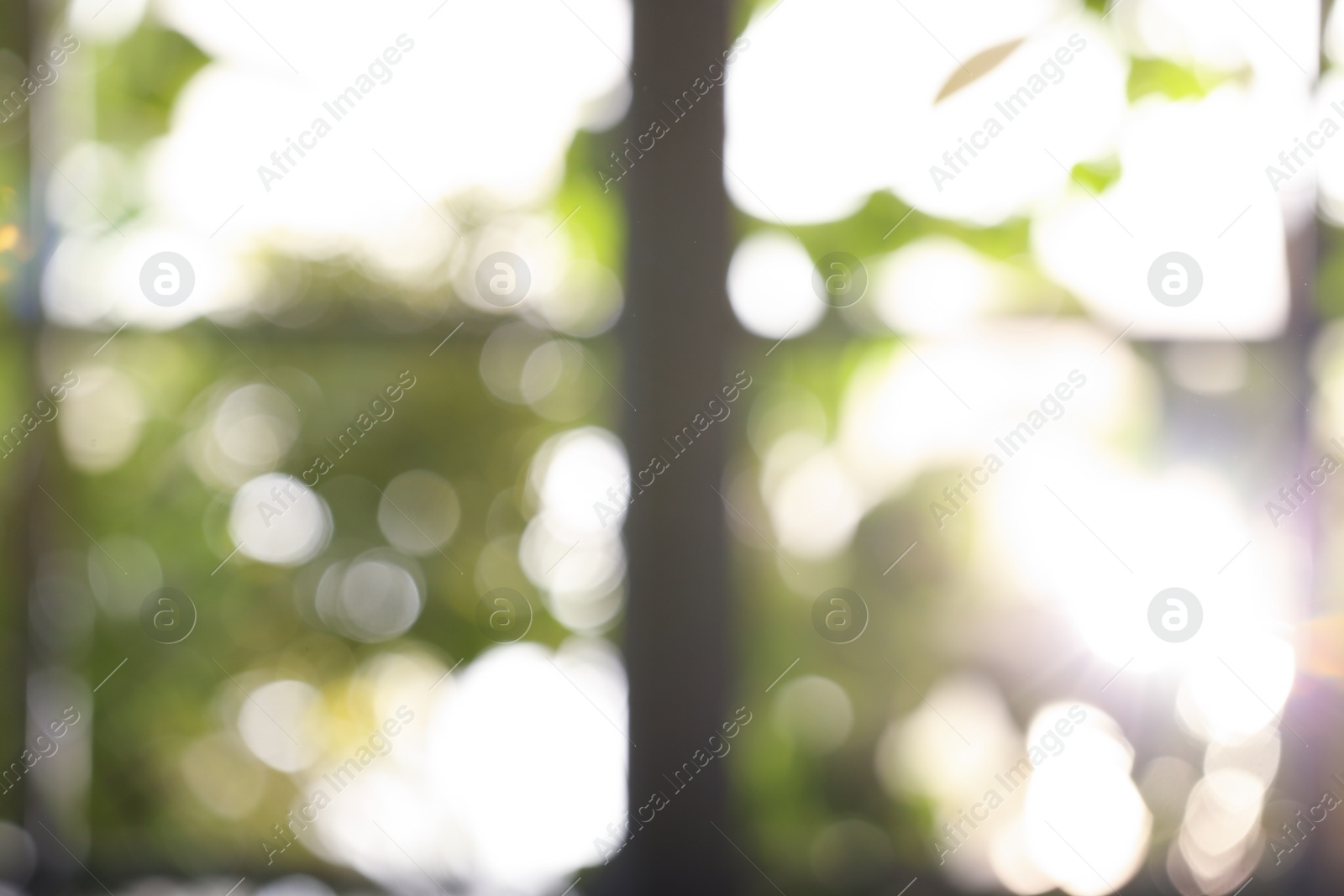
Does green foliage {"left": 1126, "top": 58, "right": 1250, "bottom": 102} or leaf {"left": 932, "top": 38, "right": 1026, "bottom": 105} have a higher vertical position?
leaf {"left": 932, "top": 38, "right": 1026, "bottom": 105}

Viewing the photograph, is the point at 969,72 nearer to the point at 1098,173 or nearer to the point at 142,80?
the point at 1098,173

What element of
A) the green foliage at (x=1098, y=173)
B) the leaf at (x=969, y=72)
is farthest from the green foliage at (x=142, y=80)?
the green foliage at (x=1098, y=173)

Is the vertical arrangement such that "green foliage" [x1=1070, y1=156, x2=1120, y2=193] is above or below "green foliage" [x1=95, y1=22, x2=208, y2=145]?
below

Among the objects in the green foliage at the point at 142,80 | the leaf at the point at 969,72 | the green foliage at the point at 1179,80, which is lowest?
the green foliage at the point at 1179,80

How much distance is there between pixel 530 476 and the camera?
3.74 feet

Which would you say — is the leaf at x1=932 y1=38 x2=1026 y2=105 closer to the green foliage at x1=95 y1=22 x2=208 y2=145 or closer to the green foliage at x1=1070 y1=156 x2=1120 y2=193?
the green foliage at x1=1070 y1=156 x2=1120 y2=193

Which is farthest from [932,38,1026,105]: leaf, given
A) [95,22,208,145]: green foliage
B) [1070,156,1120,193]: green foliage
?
[95,22,208,145]: green foliage

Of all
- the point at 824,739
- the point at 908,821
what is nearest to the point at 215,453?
the point at 824,739

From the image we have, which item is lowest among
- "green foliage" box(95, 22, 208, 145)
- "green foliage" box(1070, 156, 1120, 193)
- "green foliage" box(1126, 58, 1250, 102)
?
"green foliage" box(1070, 156, 1120, 193)

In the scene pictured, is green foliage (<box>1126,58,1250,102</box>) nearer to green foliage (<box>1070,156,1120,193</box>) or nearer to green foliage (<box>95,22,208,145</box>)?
green foliage (<box>1070,156,1120,193</box>)

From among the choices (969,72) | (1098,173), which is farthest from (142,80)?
(1098,173)

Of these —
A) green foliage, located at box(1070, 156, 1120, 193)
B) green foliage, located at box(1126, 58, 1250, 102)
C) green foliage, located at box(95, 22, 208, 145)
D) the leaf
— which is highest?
green foliage, located at box(95, 22, 208, 145)

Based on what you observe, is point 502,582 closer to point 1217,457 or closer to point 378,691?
point 378,691

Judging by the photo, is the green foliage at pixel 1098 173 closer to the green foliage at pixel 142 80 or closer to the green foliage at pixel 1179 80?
the green foliage at pixel 1179 80
